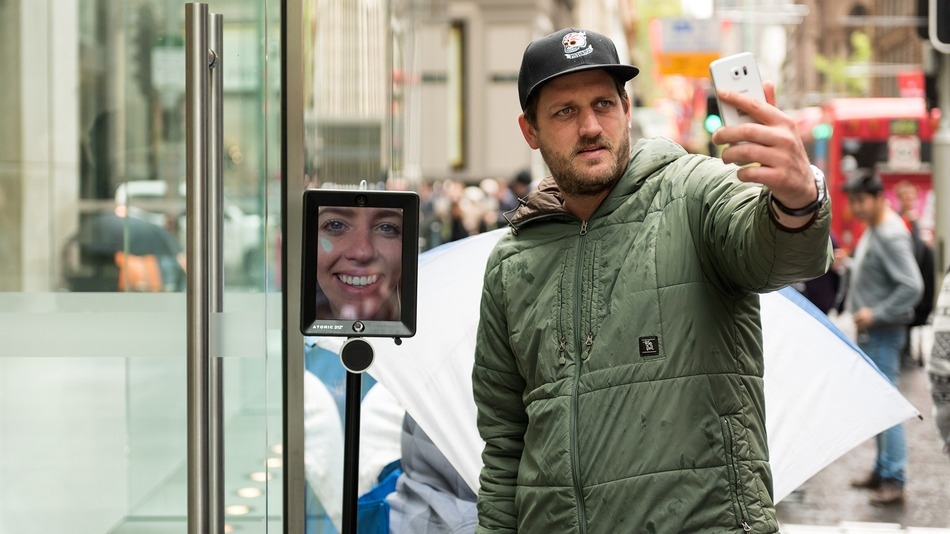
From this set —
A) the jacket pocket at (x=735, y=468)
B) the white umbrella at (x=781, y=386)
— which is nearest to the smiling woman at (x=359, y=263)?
the jacket pocket at (x=735, y=468)

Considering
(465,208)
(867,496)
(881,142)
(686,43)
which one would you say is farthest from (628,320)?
(686,43)

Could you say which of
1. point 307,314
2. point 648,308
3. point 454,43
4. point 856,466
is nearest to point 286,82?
point 307,314

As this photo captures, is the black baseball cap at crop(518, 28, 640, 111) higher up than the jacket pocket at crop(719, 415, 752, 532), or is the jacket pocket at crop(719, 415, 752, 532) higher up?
the black baseball cap at crop(518, 28, 640, 111)

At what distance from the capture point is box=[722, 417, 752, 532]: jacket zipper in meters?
2.35

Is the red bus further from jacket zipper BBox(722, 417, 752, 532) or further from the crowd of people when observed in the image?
jacket zipper BBox(722, 417, 752, 532)

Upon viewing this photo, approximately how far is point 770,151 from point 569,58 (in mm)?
665

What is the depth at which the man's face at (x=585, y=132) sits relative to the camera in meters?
2.54

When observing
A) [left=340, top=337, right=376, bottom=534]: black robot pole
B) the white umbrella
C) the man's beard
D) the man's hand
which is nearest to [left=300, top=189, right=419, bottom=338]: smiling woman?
[left=340, top=337, right=376, bottom=534]: black robot pole

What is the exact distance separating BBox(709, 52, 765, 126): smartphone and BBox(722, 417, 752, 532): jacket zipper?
2.12 ft

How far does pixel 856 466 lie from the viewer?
8.94 m

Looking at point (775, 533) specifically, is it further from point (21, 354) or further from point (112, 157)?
point (112, 157)

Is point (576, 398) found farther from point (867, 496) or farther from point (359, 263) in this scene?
point (867, 496)

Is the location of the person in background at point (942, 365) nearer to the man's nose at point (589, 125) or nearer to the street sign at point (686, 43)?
the man's nose at point (589, 125)

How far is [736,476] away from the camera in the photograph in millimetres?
2373
